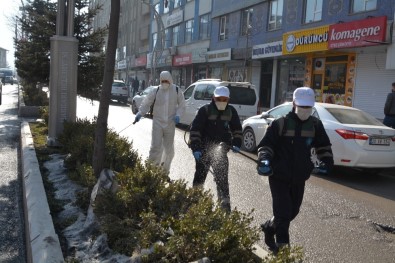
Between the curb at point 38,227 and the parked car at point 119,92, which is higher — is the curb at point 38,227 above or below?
below

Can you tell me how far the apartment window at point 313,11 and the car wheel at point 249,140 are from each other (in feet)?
33.0

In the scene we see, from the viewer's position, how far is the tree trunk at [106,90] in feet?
18.2

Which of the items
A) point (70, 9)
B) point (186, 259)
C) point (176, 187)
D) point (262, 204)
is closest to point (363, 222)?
point (262, 204)

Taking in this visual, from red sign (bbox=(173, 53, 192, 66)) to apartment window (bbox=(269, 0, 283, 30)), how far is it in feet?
33.3

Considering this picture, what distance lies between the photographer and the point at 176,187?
14.1 feet

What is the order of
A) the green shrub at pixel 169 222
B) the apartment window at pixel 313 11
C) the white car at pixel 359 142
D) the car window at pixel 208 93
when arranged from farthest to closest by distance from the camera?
the apartment window at pixel 313 11
the car window at pixel 208 93
the white car at pixel 359 142
the green shrub at pixel 169 222

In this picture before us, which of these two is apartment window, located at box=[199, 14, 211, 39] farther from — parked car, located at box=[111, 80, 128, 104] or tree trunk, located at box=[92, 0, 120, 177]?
tree trunk, located at box=[92, 0, 120, 177]

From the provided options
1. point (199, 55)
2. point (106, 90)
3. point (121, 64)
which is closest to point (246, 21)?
point (199, 55)

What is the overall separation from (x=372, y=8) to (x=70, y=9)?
11.5 metres

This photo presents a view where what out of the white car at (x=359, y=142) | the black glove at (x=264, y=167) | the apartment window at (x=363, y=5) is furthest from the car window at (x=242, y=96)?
the black glove at (x=264, y=167)

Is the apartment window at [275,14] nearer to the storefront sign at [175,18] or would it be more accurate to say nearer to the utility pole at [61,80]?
the storefront sign at [175,18]

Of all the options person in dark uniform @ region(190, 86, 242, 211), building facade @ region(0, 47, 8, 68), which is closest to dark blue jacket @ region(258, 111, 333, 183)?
person in dark uniform @ region(190, 86, 242, 211)

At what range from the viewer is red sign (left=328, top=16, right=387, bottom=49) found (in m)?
15.1

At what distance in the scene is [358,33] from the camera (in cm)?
1586
